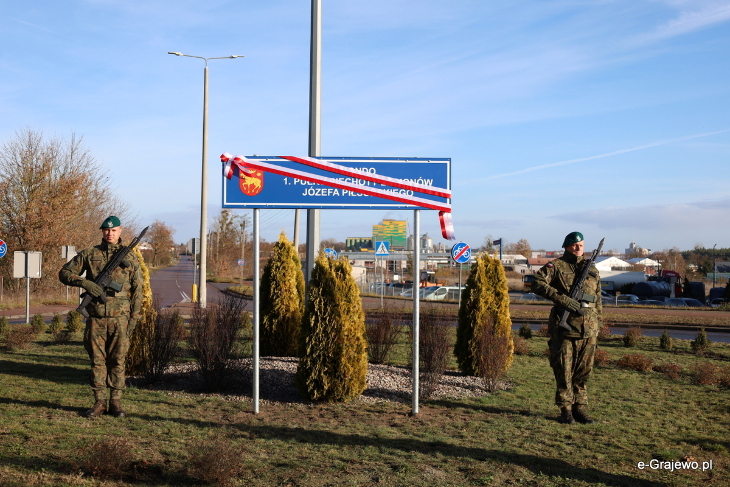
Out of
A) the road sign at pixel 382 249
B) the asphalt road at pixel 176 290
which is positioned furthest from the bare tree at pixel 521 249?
the road sign at pixel 382 249

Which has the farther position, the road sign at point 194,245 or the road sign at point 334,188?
the road sign at point 194,245

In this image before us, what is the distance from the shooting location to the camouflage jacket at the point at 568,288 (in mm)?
6770

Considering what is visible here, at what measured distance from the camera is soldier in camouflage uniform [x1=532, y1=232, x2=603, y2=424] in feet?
22.2

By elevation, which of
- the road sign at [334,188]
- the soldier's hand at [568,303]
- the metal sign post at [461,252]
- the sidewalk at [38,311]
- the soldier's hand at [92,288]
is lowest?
the sidewalk at [38,311]

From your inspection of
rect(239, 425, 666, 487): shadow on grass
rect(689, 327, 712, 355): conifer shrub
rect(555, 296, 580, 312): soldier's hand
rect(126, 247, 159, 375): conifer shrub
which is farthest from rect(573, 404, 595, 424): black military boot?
rect(689, 327, 712, 355): conifer shrub

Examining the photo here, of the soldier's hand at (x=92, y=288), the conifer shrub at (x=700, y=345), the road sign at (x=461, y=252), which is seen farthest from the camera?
the road sign at (x=461, y=252)

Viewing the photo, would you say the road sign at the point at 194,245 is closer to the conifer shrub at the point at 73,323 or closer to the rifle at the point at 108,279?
the conifer shrub at the point at 73,323

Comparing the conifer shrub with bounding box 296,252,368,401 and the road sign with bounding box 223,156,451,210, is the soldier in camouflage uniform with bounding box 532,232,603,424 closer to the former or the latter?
the road sign with bounding box 223,156,451,210

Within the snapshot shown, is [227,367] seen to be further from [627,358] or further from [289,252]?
[627,358]

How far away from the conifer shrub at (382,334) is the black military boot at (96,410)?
4752 mm

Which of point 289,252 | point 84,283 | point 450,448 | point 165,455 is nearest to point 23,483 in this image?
point 165,455

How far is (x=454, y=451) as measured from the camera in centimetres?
554

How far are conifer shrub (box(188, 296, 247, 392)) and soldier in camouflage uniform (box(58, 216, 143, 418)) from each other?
4.31 ft

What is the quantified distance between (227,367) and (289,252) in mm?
2299
